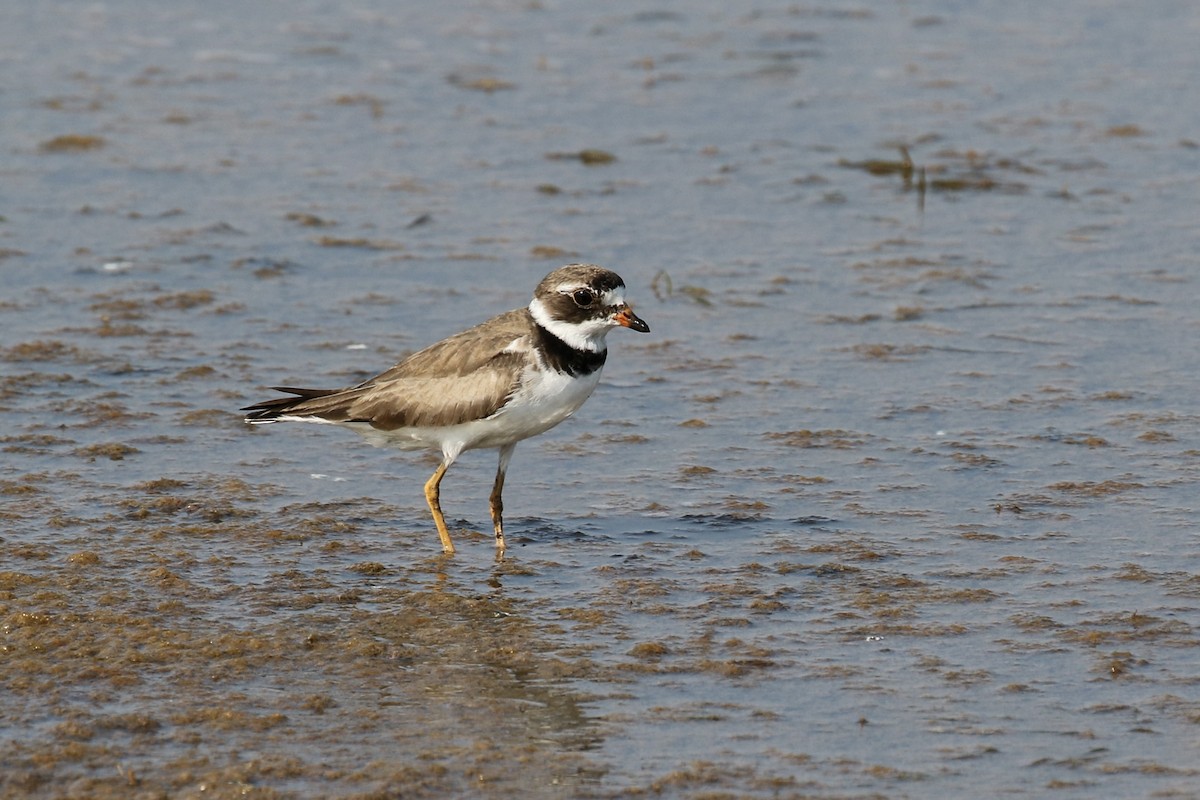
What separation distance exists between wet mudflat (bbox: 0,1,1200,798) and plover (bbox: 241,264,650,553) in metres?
0.48

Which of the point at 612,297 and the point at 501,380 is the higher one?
the point at 612,297

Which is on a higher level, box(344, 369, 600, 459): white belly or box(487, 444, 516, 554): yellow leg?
box(344, 369, 600, 459): white belly

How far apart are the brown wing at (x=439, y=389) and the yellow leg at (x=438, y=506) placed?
0.84 feet

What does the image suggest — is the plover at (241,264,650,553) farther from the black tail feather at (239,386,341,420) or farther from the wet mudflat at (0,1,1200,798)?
the wet mudflat at (0,1,1200,798)

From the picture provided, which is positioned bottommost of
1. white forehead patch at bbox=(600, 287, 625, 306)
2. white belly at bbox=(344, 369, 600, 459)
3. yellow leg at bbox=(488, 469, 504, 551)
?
yellow leg at bbox=(488, 469, 504, 551)

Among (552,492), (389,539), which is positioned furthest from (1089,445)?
(389,539)

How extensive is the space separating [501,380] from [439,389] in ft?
1.08

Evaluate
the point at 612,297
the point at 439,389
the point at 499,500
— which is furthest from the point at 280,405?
the point at 612,297

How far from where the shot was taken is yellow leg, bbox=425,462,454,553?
7.55 meters

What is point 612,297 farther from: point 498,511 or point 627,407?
point 627,407

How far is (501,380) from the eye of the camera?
24.3ft

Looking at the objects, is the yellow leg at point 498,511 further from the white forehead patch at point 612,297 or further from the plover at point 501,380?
the white forehead patch at point 612,297

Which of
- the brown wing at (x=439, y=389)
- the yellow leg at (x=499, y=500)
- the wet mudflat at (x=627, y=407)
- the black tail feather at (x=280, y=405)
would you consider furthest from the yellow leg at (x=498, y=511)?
the black tail feather at (x=280, y=405)

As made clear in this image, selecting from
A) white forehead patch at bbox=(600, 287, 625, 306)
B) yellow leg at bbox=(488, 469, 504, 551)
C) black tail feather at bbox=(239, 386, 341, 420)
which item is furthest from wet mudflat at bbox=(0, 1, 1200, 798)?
white forehead patch at bbox=(600, 287, 625, 306)
